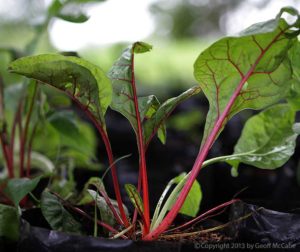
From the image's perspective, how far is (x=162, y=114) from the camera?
0.52 m

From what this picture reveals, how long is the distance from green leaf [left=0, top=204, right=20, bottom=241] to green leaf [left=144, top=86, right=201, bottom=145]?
21 centimetres

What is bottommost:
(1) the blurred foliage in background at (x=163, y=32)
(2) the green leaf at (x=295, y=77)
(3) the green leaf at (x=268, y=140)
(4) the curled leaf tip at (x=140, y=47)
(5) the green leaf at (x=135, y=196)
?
(5) the green leaf at (x=135, y=196)

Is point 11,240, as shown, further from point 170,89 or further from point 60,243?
point 170,89

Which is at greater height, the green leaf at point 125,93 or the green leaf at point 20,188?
the green leaf at point 125,93

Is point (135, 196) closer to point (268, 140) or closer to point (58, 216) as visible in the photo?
point (58, 216)

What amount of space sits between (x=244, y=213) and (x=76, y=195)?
1.00 feet

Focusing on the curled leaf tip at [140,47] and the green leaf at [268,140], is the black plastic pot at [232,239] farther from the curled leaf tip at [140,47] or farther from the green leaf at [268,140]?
the curled leaf tip at [140,47]

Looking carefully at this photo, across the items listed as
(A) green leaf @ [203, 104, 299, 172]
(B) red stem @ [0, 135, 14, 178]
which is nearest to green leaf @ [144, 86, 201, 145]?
(A) green leaf @ [203, 104, 299, 172]

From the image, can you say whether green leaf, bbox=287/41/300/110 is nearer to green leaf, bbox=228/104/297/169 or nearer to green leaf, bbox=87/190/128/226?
green leaf, bbox=228/104/297/169

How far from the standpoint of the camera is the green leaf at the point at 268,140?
0.59 meters

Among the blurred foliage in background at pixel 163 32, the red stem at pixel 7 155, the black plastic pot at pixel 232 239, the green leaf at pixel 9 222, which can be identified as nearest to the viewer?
the black plastic pot at pixel 232 239

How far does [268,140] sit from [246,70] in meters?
0.16

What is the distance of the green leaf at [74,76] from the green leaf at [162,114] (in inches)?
2.4

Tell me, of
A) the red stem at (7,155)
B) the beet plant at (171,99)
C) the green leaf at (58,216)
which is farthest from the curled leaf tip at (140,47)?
the red stem at (7,155)
